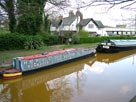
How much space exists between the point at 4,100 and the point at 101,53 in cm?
1519

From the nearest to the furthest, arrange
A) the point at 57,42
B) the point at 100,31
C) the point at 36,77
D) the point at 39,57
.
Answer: the point at 36,77
the point at 39,57
the point at 57,42
the point at 100,31

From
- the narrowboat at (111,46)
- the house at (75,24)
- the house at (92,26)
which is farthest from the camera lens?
the house at (92,26)

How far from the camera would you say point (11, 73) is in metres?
11.2

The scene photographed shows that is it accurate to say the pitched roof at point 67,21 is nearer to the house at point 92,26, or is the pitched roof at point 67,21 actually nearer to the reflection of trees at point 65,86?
the house at point 92,26

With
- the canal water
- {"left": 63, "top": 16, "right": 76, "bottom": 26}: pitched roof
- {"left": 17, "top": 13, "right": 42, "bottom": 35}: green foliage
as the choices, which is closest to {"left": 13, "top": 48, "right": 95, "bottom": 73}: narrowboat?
the canal water

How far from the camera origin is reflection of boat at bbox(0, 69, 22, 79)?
1104 cm

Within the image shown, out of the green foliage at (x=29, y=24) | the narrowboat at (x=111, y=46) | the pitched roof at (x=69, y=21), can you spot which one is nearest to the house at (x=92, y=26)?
the pitched roof at (x=69, y=21)

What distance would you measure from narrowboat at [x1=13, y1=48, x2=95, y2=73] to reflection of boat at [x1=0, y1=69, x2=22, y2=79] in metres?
0.29

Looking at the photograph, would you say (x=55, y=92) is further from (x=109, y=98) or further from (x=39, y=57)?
(x=39, y=57)

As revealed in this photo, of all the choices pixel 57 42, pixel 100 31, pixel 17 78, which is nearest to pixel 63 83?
pixel 17 78

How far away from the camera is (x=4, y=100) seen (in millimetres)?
8266

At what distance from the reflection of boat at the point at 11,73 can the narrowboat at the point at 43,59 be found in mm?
285

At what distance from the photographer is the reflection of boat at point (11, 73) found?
11.0 m

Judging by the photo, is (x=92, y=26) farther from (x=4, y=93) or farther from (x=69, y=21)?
(x=4, y=93)
